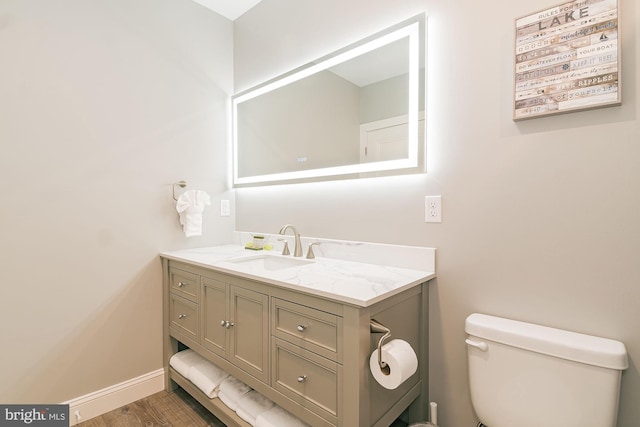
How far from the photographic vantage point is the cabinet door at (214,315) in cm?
161

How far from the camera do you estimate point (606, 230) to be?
3.50 ft

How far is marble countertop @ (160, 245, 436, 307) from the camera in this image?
3.67 feet

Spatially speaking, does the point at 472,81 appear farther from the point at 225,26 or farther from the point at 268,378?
the point at 225,26

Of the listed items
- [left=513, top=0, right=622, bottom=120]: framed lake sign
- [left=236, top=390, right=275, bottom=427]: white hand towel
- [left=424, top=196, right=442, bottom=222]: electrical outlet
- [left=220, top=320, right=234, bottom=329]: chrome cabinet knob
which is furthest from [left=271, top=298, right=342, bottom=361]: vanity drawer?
[left=513, top=0, right=622, bottom=120]: framed lake sign

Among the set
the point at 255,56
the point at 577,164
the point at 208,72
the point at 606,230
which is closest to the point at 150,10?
the point at 208,72

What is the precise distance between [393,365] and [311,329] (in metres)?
0.32

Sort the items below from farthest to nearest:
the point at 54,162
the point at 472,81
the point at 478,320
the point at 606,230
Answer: the point at 54,162 → the point at 472,81 → the point at 478,320 → the point at 606,230

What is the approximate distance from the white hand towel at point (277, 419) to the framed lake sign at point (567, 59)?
1.55 m

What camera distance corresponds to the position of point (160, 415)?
5.86 feet

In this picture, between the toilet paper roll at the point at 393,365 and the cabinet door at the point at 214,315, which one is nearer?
the toilet paper roll at the point at 393,365

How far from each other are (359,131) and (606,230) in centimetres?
113

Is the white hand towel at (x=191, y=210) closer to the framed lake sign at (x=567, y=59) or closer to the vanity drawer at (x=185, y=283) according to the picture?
the vanity drawer at (x=185, y=283)

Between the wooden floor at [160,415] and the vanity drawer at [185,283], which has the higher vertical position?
the vanity drawer at [185,283]

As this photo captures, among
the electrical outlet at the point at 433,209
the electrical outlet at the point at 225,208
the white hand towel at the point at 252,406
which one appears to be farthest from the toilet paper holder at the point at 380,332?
the electrical outlet at the point at 225,208
